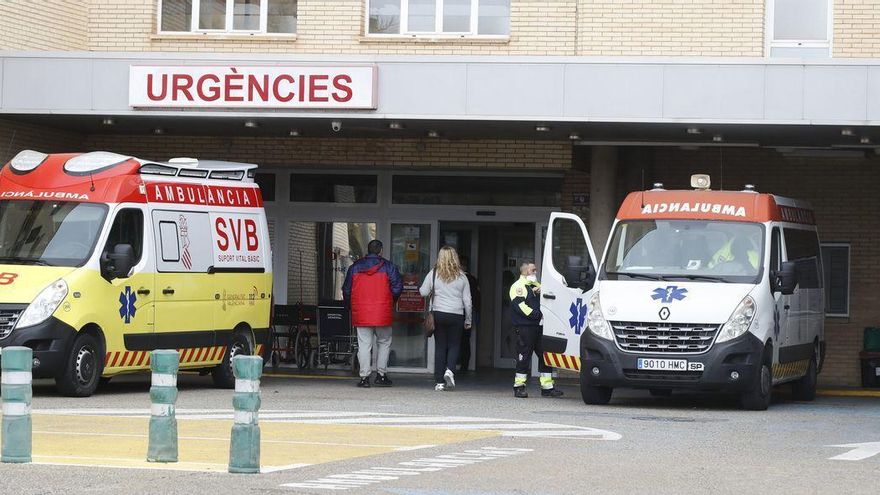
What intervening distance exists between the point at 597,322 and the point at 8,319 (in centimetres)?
627

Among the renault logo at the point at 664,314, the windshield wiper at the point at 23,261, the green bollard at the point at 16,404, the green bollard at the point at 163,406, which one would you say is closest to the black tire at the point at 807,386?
the renault logo at the point at 664,314

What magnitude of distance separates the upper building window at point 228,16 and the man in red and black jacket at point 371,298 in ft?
14.9

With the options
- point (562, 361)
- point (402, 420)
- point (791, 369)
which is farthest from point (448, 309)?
point (402, 420)

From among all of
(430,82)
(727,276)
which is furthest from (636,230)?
(430,82)

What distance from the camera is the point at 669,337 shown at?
55.4ft

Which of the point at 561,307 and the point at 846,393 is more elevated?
the point at 561,307

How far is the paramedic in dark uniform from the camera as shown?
19.2 meters

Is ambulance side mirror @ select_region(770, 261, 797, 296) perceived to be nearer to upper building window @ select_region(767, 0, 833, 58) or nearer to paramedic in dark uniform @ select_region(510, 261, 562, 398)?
paramedic in dark uniform @ select_region(510, 261, 562, 398)

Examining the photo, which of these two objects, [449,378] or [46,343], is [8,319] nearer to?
[46,343]

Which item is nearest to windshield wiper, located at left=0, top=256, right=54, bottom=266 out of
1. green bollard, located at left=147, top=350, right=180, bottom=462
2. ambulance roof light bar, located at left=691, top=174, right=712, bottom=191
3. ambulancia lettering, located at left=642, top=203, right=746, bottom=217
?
ambulancia lettering, located at left=642, top=203, right=746, bottom=217

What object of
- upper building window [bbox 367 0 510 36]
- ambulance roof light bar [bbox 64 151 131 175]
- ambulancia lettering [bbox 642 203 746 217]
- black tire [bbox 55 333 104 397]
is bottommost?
black tire [bbox 55 333 104 397]

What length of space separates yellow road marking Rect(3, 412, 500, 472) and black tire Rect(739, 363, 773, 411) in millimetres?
4393

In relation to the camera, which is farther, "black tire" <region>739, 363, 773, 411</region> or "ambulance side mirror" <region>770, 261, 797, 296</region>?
"ambulance side mirror" <region>770, 261, 797, 296</region>

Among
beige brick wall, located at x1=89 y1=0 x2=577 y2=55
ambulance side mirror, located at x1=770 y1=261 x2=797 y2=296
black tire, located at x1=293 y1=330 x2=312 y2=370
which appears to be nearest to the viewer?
ambulance side mirror, located at x1=770 y1=261 x2=797 y2=296
